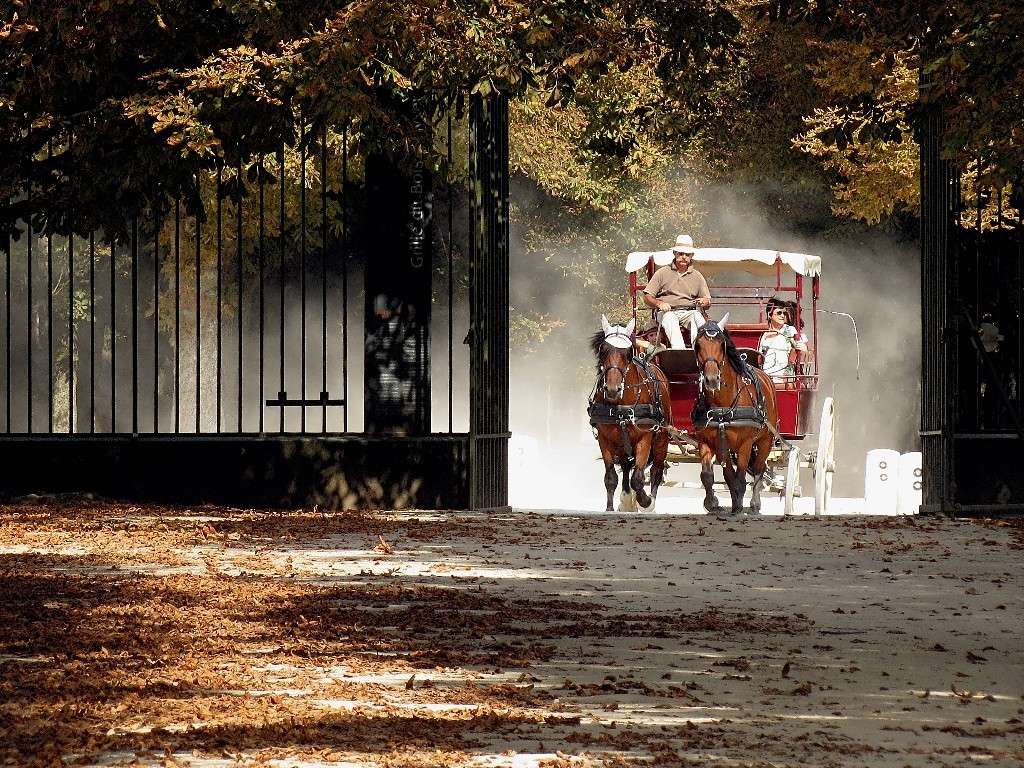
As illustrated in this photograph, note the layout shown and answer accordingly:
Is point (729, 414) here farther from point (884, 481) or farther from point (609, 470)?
point (884, 481)

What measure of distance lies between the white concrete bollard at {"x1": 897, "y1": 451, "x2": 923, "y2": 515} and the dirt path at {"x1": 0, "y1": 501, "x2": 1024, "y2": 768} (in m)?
8.78

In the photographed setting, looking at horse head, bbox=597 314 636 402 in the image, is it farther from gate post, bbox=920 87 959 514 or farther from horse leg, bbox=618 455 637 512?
gate post, bbox=920 87 959 514

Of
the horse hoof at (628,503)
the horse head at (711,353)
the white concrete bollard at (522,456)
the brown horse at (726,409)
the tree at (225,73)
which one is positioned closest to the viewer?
the tree at (225,73)

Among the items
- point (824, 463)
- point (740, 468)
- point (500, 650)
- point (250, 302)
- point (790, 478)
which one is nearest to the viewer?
point (500, 650)

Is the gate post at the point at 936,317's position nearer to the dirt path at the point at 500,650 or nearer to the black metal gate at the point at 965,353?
the black metal gate at the point at 965,353

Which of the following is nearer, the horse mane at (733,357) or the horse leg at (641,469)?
the horse mane at (733,357)

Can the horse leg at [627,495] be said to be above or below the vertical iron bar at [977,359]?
below

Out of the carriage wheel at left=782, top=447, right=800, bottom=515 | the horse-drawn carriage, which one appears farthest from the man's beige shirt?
the carriage wheel at left=782, top=447, right=800, bottom=515

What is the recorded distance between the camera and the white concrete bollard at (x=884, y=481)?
961 inches

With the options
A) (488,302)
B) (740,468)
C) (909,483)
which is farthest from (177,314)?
(909,483)

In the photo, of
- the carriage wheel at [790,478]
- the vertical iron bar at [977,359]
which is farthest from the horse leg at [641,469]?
the vertical iron bar at [977,359]

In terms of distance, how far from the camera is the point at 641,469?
70.1 feet

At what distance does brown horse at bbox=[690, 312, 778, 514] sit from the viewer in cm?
2070

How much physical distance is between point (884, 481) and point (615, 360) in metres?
5.15
